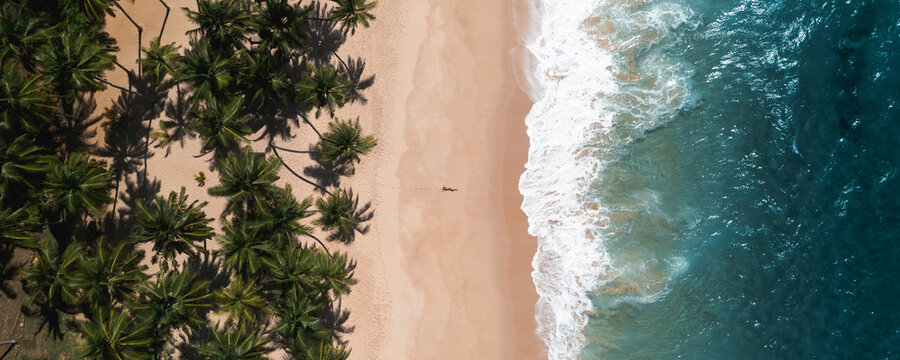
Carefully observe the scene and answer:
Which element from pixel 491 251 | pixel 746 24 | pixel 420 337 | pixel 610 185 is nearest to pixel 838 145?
pixel 746 24

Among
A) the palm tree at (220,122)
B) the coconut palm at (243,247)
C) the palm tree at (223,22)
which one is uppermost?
the palm tree at (223,22)

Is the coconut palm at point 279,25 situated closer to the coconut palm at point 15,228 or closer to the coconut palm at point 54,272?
the coconut palm at point 54,272

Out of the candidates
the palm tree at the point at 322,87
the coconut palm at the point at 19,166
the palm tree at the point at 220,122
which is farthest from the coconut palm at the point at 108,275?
the palm tree at the point at 322,87

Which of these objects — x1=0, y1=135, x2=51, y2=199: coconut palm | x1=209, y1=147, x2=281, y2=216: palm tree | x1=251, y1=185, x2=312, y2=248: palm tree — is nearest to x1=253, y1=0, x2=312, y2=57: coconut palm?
x1=209, y1=147, x2=281, y2=216: palm tree

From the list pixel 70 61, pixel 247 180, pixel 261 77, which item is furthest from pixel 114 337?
pixel 261 77

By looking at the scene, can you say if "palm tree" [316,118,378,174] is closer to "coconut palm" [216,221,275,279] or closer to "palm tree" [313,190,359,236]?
"palm tree" [313,190,359,236]

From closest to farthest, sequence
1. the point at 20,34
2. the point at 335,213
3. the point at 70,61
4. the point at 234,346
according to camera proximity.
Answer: the point at 70,61 → the point at 20,34 → the point at 234,346 → the point at 335,213

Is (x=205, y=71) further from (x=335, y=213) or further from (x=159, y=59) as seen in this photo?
(x=335, y=213)
